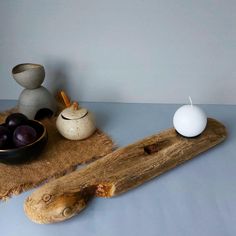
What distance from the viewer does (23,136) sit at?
0.68 metres

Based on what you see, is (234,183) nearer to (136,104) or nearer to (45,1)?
(136,104)

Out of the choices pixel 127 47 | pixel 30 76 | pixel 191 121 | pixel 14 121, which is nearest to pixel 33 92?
pixel 30 76

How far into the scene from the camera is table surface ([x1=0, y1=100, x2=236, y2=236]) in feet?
1.82

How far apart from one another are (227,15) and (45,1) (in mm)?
559

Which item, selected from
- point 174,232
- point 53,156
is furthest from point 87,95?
point 174,232

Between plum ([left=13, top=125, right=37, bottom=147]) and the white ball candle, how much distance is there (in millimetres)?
363

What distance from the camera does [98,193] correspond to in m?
0.63

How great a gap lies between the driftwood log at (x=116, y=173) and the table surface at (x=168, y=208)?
0.06ft

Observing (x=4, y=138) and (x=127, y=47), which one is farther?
(x=127, y=47)

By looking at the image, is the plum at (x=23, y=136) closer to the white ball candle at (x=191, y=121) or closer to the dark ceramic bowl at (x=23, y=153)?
the dark ceramic bowl at (x=23, y=153)

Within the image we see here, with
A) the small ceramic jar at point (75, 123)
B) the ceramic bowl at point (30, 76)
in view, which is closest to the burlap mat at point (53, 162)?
the small ceramic jar at point (75, 123)

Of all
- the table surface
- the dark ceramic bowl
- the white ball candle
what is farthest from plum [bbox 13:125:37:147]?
the white ball candle

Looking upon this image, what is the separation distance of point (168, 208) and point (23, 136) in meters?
0.36

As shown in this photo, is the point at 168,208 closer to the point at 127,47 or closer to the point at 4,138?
the point at 4,138
